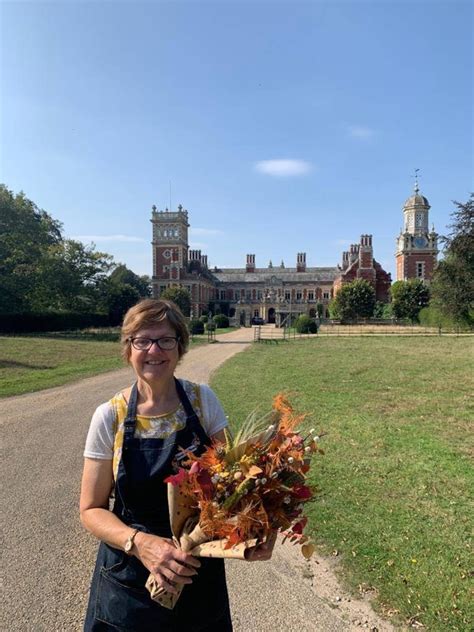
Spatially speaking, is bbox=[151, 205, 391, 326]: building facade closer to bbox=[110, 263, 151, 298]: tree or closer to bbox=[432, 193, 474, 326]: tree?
bbox=[110, 263, 151, 298]: tree

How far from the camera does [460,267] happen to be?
50.4 feet

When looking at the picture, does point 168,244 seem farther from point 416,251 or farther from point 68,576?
point 68,576

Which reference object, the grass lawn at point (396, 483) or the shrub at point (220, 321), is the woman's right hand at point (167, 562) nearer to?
the grass lawn at point (396, 483)

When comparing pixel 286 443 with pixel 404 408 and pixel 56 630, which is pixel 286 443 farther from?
pixel 404 408

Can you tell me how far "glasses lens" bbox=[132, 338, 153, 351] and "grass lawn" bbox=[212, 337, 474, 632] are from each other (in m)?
2.80

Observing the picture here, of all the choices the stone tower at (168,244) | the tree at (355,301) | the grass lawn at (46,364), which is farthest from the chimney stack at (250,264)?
the grass lawn at (46,364)

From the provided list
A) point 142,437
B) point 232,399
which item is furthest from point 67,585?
point 232,399

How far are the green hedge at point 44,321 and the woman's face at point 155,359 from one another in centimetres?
3775

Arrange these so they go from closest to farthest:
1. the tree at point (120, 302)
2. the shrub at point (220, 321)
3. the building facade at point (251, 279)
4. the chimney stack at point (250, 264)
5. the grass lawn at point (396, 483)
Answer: the grass lawn at point (396, 483) → the tree at point (120, 302) → the shrub at point (220, 321) → the building facade at point (251, 279) → the chimney stack at point (250, 264)

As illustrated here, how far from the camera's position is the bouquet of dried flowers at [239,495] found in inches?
62.4

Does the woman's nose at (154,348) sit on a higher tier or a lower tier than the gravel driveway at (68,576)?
higher

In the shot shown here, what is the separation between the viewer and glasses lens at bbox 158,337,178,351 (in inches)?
81.9

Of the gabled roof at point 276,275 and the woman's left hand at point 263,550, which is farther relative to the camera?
the gabled roof at point 276,275

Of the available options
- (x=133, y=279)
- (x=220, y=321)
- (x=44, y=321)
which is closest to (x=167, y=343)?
(x=44, y=321)
